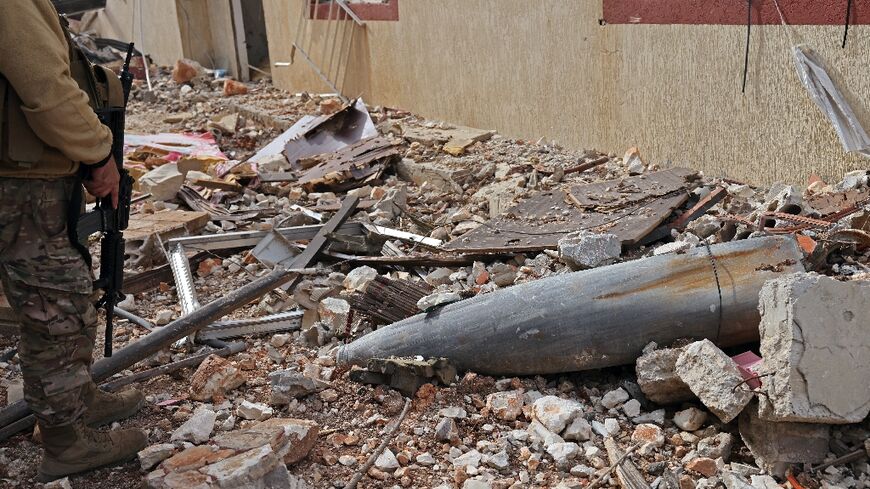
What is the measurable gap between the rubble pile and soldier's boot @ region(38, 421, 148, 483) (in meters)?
0.07

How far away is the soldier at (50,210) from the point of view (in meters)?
2.50

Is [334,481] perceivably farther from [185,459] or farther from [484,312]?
[484,312]

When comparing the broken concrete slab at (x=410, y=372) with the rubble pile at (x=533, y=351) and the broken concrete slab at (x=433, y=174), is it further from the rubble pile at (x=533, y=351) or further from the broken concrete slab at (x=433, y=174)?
the broken concrete slab at (x=433, y=174)

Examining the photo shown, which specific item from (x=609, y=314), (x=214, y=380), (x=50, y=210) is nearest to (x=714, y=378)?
(x=609, y=314)

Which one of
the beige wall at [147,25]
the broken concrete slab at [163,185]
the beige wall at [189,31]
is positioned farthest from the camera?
the beige wall at [147,25]

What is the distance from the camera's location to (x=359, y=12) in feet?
31.4

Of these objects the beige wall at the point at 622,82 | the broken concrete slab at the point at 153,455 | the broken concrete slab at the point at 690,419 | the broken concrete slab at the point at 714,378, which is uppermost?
the beige wall at the point at 622,82

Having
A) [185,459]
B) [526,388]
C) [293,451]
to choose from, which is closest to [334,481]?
[293,451]

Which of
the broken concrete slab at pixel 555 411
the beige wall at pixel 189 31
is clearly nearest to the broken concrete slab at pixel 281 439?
the broken concrete slab at pixel 555 411

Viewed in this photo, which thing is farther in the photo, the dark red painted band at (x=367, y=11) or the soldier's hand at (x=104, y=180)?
the dark red painted band at (x=367, y=11)

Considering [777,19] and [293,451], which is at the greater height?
[777,19]

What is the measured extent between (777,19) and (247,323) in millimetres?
3509

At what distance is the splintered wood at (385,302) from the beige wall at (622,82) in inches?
99.2

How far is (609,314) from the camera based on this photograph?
3412mm
